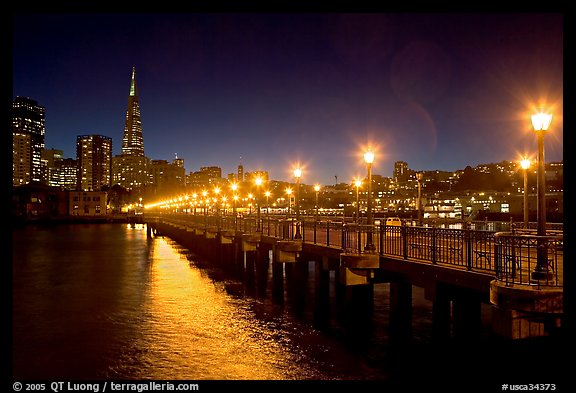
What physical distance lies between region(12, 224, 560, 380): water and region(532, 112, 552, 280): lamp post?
9.73 meters

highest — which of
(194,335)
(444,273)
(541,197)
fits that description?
(541,197)

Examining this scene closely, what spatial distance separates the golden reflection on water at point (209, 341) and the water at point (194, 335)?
0.05 meters

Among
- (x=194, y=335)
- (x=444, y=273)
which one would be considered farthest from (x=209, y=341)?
(x=444, y=273)

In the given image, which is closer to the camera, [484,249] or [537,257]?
[537,257]

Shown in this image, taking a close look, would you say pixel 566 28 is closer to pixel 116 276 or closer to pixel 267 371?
pixel 267 371

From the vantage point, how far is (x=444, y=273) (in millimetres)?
15164

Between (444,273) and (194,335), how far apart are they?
15358 millimetres

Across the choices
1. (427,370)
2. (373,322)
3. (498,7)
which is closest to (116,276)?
(373,322)

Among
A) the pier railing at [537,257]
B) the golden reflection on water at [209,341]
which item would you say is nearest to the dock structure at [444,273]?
the pier railing at [537,257]

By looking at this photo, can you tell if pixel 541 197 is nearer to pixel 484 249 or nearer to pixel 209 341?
pixel 484 249

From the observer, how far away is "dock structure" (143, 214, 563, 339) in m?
11.1

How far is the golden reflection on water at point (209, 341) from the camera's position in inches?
802

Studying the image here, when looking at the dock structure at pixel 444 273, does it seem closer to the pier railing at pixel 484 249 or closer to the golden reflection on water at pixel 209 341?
the pier railing at pixel 484 249

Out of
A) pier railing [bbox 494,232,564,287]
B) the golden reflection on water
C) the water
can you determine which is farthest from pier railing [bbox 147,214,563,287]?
the golden reflection on water
